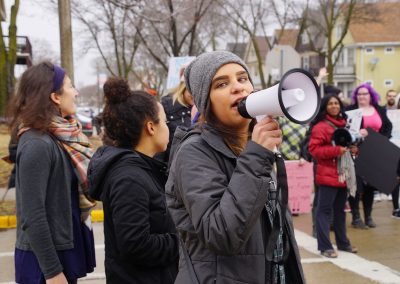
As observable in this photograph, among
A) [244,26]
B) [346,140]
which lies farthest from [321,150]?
[244,26]

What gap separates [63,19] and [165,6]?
8.38 meters

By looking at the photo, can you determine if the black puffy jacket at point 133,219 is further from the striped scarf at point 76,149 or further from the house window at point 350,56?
the house window at point 350,56

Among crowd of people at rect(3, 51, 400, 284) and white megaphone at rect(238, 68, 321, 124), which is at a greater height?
white megaphone at rect(238, 68, 321, 124)

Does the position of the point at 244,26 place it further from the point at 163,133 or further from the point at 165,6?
the point at 163,133

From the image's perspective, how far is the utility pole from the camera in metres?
9.09

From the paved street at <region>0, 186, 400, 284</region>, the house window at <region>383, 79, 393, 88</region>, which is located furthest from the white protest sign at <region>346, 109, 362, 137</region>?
the house window at <region>383, 79, 393, 88</region>

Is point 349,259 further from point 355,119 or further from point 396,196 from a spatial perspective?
point 396,196

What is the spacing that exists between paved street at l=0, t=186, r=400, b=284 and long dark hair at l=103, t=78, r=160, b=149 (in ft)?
9.83

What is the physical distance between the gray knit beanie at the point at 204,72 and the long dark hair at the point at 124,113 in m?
0.81

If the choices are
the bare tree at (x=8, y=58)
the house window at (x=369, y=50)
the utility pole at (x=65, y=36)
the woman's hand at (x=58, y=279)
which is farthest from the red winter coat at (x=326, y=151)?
the house window at (x=369, y=50)

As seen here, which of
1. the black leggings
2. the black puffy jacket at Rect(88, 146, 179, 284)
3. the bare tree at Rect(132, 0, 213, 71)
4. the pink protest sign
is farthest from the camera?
the bare tree at Rect(132, 0, 213, 71)

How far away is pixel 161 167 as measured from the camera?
2.71 metres

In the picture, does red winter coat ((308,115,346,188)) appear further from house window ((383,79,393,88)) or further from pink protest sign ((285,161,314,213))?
house window ((383,79,393,88))

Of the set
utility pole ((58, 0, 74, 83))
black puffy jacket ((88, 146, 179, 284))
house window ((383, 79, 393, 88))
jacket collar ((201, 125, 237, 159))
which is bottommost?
black puffy jacket ((88, 146, 179, 284))
